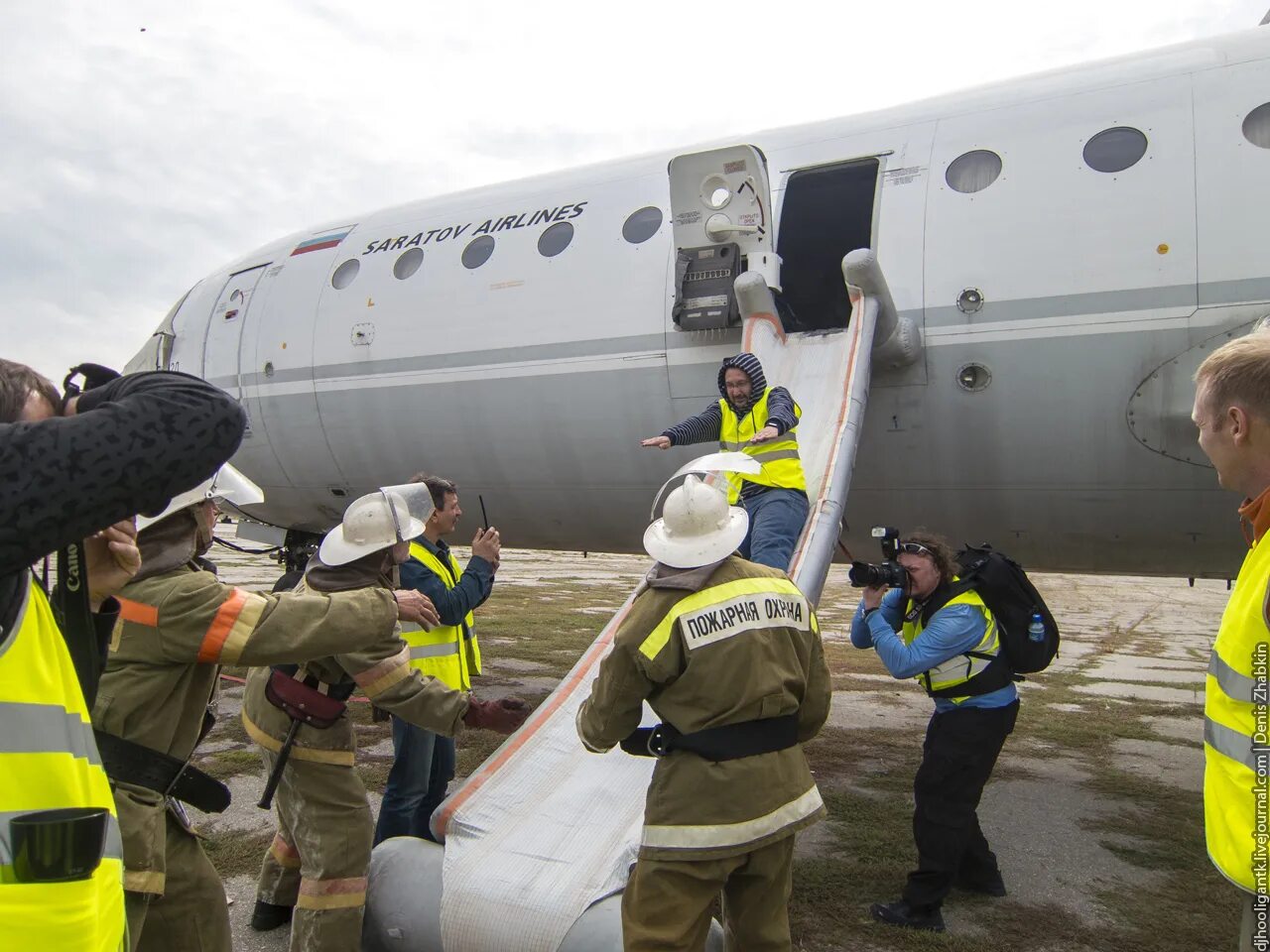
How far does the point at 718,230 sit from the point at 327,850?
4.27 meters

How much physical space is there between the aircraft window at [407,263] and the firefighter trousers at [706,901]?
20.0 ft

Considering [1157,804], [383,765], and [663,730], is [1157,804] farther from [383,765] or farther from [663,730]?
[383,765]

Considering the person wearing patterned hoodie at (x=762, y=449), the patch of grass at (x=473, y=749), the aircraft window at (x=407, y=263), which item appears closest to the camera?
the person wearing patterned hoodie at (x=762, y=449)

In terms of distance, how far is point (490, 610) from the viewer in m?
15.8

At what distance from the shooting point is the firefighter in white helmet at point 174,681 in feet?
8.13

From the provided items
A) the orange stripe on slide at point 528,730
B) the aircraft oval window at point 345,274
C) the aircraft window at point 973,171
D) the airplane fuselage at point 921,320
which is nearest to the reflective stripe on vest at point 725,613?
the orange stripe on slide at point 528,730

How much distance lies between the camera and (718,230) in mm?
5824

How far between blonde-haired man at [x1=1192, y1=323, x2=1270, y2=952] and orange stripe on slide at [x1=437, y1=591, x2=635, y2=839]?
77.9 inches

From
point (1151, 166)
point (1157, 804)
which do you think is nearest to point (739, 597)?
point (1151, 166)

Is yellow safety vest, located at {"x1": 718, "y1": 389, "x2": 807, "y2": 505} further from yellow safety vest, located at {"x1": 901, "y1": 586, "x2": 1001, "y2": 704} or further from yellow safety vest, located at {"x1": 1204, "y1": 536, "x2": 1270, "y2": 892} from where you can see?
yellow safety vest, located at {"x1": 1204, "y1": 536, "x2": 1270, "y2": 892}

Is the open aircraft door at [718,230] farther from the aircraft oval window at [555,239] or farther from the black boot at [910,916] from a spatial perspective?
the black boot at [910,916]

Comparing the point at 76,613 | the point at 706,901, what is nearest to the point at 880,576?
the point at 706,901

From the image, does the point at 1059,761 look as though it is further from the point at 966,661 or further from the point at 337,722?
the point at 337,722

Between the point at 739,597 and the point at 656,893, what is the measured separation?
2.95 feet
